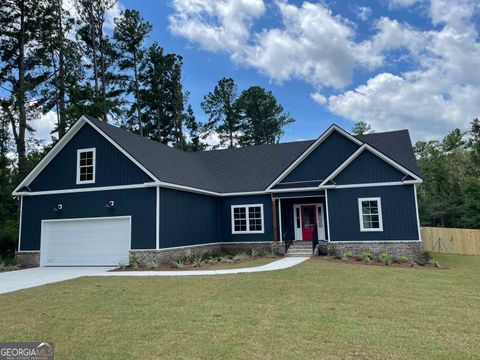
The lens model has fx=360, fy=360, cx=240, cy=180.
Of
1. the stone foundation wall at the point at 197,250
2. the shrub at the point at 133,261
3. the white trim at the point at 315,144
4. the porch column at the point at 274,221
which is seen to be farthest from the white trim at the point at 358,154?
the shrub at the point at 133,261

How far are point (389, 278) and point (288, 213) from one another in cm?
924

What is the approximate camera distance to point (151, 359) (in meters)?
4.61

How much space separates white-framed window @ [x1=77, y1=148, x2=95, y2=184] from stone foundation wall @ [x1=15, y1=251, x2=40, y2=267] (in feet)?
12.7

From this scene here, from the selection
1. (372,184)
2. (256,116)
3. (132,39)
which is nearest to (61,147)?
(372,184)

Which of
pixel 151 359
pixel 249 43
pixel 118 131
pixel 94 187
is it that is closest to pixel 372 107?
pixel 249 43

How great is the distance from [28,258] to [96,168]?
5237mm

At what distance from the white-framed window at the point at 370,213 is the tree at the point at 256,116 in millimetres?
25248

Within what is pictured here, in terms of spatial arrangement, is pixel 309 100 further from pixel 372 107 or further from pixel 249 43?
pixel 249 43

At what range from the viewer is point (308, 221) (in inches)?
760

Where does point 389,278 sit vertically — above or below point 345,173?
below

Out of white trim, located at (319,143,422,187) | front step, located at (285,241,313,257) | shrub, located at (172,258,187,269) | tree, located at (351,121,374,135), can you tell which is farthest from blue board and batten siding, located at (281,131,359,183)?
tree, located at (351,121,374,135)

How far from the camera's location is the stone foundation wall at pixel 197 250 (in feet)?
48.1

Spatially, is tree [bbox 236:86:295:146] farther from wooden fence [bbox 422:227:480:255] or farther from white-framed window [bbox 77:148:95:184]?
white-framed window [bbox 77:148:95:184]

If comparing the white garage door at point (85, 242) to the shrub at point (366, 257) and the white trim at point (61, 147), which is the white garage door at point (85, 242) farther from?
the shrub at point (366, 257)
